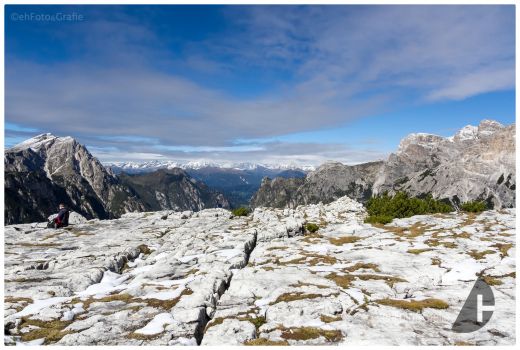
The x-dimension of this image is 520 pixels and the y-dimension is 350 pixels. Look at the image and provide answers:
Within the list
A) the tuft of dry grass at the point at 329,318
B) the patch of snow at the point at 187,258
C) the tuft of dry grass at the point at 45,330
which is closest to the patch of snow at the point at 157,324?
the tuft of dry grass at the point at 45,330

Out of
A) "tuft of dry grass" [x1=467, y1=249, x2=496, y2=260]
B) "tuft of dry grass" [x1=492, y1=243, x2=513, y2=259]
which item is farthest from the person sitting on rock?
"tuft of dry grass" [x1=492, y1=243, x2=513, y2=259]

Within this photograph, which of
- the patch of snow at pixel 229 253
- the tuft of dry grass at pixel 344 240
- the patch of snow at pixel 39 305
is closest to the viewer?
the patch of snow at pixel 39 305

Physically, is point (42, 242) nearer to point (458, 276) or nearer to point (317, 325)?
point (317, 325)

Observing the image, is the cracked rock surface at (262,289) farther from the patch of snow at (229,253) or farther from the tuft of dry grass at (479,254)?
the patch of snow at (229,253)

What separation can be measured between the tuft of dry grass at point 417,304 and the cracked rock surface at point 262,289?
4.7 inches

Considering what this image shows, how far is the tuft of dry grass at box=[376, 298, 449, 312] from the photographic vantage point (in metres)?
20.4

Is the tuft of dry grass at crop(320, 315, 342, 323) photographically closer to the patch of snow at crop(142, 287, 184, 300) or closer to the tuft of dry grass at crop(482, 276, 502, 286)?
the patch of snow at crop(142, 287, 184, 300)

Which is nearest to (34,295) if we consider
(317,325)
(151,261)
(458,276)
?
(151,261)

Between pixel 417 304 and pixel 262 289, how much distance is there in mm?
10528

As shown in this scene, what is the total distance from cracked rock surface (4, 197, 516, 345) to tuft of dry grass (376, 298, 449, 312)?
120 mm

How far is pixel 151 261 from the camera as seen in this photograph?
38.5 m

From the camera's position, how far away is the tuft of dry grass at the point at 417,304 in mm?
20366

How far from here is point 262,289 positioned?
81.4 ft

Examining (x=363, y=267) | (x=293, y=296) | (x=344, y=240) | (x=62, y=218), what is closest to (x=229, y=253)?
(x=363, y=267)
